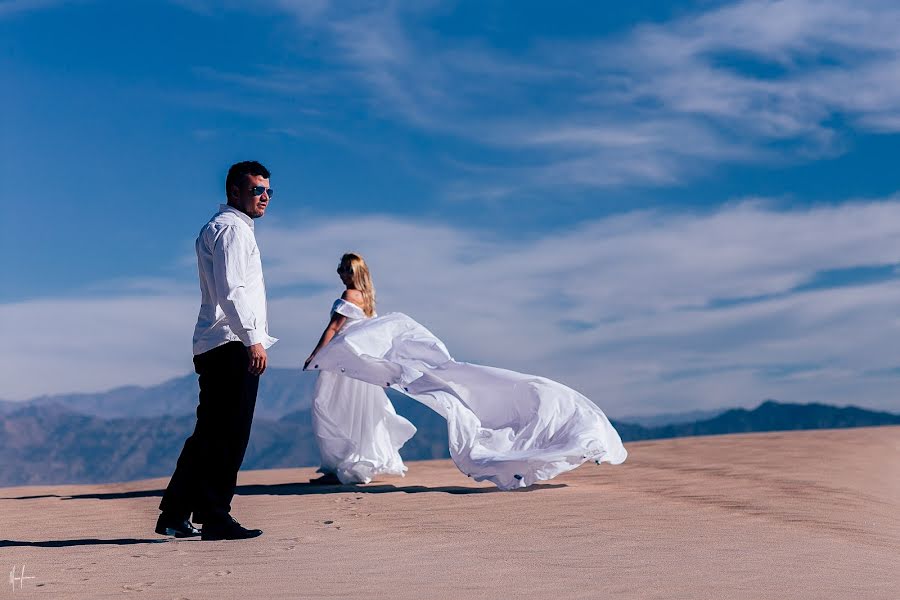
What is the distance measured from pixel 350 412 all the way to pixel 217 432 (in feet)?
13.3

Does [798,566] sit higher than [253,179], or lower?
lower

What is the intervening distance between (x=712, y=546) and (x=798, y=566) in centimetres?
74

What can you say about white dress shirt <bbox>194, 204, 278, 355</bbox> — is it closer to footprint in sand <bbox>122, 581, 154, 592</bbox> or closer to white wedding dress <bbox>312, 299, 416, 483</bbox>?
footprint in sand <bbox>122, 581, 154, 592</bbox>

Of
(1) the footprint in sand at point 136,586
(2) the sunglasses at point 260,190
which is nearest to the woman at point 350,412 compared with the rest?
(2) the sunglasses at point 260,190

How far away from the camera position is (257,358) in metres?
6.28

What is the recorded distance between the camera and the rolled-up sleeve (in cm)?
623

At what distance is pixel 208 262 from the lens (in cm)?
652

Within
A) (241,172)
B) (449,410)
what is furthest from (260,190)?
(449,410)

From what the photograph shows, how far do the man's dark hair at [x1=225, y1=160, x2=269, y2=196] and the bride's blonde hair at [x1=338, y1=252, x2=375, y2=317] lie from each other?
11.8 feet

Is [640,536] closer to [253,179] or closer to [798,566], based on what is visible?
[798,566]

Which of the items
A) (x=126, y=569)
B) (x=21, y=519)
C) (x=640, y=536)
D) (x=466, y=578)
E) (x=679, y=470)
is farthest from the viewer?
(x=679, y=470)

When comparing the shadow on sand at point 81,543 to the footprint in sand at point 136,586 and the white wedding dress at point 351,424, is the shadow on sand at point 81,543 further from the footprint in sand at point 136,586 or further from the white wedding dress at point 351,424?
the white wedding dress at point 351,424

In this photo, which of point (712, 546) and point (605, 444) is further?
point (605, 444)

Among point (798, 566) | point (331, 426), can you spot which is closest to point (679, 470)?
point (331, 426)
